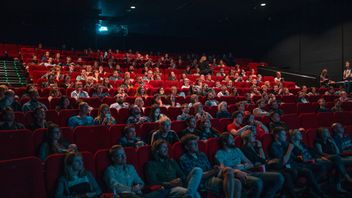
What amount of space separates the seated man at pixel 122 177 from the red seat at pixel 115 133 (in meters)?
0.73

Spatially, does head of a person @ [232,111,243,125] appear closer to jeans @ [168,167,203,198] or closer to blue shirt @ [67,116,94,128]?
jeans @ [168,167,203,198]

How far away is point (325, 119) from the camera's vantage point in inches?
183

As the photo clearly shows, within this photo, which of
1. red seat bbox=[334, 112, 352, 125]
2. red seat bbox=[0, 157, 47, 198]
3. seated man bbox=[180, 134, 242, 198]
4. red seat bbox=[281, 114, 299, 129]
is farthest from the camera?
red seat bbox=[334, 112, 352, 125]

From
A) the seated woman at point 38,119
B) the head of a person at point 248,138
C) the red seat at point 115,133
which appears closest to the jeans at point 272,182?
the head of a person at point 248,138

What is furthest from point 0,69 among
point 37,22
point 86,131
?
point 86,131

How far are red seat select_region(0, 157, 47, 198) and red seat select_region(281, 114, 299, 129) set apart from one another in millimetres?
3271

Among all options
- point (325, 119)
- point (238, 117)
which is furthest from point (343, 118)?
point (238, 117)

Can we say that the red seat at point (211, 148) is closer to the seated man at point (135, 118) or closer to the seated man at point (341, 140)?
the seated man at point (135, 118)

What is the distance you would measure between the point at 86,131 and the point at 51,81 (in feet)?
10.8

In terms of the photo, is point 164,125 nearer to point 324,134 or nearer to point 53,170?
point 53,170

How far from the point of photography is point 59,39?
37.3 feet

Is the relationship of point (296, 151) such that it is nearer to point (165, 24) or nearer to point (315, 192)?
point (315, 192)

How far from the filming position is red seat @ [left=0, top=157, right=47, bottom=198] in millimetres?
1962

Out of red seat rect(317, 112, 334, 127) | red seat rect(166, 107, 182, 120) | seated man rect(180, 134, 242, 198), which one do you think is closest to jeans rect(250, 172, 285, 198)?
seated man rect(180, 134, 242, 198)
